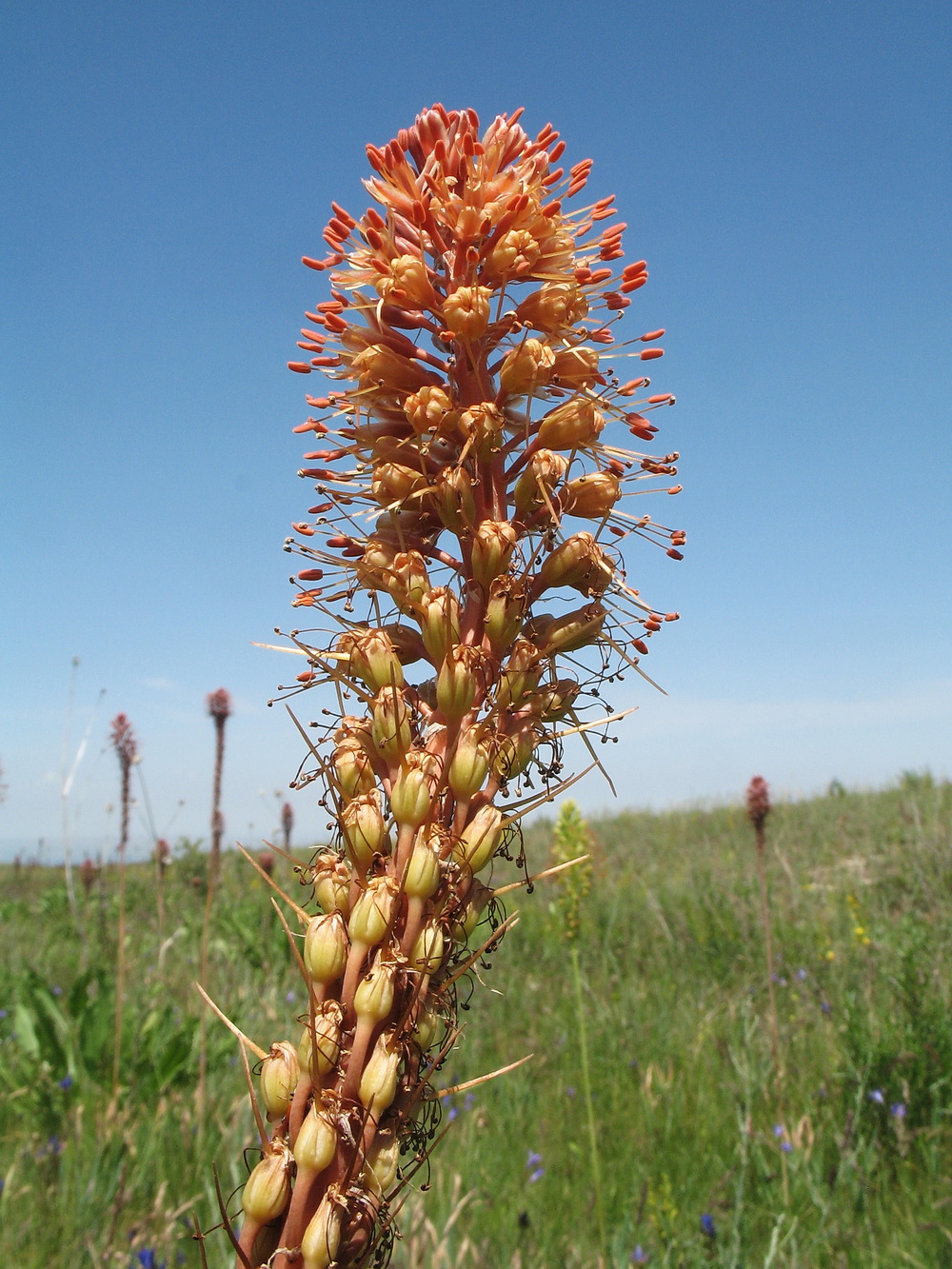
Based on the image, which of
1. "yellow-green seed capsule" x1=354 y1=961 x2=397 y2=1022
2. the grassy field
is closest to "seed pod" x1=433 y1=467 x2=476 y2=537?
"yellow-green seed capsule" x1=354 y1=961 x2=397 y2=1022

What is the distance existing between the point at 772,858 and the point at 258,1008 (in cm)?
909

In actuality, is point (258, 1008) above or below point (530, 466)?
below

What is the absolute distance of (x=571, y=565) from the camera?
1.77 metres

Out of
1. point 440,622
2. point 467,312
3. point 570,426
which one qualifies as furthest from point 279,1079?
point 467,312

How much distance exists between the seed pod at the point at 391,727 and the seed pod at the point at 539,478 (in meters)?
0.50

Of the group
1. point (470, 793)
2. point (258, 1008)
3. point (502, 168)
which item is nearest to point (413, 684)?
point (470, 793)

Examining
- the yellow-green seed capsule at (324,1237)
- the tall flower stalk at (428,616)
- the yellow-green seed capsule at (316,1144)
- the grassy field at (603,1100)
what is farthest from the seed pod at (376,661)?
the grassy field at (603,1100)

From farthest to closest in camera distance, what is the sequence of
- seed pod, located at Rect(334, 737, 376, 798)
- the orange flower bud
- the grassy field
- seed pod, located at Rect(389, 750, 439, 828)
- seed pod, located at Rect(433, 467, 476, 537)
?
the grassy field, the orange flower bud, seed pod, located at Rect(433, 467, 476, 537), seed pod, located at Rect(334, 737, 376, 798), seed pod, located at Rect(389, 750, 439, 828)

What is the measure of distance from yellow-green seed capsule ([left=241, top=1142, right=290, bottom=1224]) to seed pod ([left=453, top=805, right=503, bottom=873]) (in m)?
0.54

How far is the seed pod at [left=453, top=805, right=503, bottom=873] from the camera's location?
1498 mm

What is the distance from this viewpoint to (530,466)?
178 cm

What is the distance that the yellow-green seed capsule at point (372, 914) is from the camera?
1406 millimetres

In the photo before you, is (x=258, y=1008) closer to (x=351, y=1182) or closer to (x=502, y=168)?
(x=351, y=1182)

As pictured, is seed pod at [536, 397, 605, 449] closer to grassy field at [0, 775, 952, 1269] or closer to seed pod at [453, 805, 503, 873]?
seed pod at [453, 805, 503, 873]
